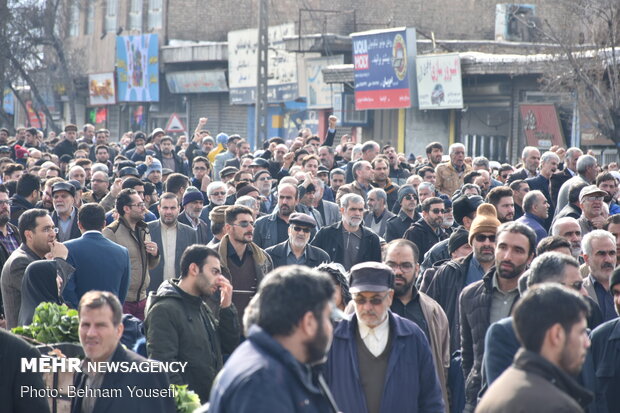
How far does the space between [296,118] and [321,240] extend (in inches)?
923

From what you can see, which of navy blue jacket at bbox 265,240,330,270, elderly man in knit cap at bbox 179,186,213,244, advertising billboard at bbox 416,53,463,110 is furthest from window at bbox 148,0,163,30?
navy blue jacket at bbox 265,240,330,270

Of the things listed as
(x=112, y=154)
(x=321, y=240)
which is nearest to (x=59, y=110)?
(x=112, y=154)

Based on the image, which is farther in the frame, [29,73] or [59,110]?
[59,110]

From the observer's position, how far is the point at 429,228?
10602mm

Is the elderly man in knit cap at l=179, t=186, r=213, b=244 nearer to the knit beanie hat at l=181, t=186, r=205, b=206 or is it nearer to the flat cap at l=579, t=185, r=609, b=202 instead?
the knit beanie hat at l=181, t=186, r=205, b=206

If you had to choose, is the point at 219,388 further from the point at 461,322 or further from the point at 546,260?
the point at 461,322

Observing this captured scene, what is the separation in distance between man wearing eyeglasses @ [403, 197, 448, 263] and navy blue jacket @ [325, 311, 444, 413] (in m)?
4.96

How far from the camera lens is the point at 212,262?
6520mm

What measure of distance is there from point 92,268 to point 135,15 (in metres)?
36.7

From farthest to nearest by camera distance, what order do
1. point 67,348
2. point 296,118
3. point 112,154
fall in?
point 296,118, point 112,154, point 67,348

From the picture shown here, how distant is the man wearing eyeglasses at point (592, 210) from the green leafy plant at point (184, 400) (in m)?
5.34

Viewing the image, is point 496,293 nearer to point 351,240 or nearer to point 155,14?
point 351,240

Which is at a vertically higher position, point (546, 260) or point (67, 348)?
point (546, 260)

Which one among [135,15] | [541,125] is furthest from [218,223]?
[135,15]
